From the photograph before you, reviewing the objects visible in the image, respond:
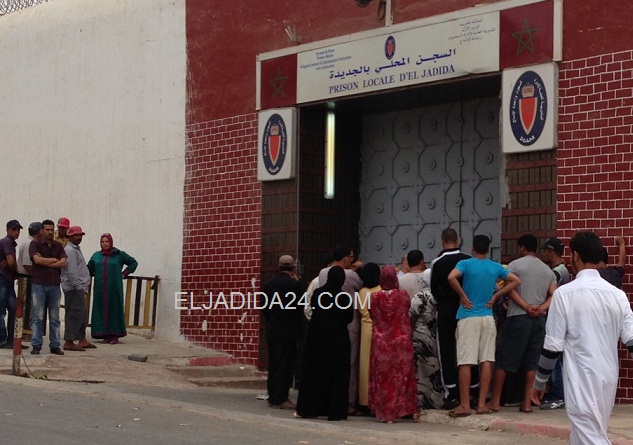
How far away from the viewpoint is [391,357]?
1142 centimetres

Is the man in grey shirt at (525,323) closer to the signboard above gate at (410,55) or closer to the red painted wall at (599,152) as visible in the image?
the red painted wall at (599,152)

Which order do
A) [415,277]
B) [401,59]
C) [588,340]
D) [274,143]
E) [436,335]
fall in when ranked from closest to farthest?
[588,340]
[436,335]
[415,277]
[401,59]
[274,143]

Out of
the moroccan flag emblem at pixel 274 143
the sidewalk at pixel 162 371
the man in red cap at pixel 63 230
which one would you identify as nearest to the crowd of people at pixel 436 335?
the sidewalk at pixel 162 371

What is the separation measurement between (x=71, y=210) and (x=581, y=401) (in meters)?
13.0

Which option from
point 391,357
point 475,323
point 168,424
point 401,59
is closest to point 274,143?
point 401,59

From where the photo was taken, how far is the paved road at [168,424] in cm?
937

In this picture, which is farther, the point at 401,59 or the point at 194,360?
the point at 194,360

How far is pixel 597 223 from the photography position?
12180 millimetres

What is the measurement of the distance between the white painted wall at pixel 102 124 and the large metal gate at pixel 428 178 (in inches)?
111

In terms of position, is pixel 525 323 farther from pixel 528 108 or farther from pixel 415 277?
pixel 528 108

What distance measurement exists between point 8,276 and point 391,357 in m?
5.65

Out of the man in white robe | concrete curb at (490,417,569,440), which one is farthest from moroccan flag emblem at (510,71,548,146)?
the man in white robe

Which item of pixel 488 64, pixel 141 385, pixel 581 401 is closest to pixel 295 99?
pixel 488 64

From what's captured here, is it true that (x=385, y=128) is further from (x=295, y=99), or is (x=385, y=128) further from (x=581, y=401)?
(x=581, y=401)
